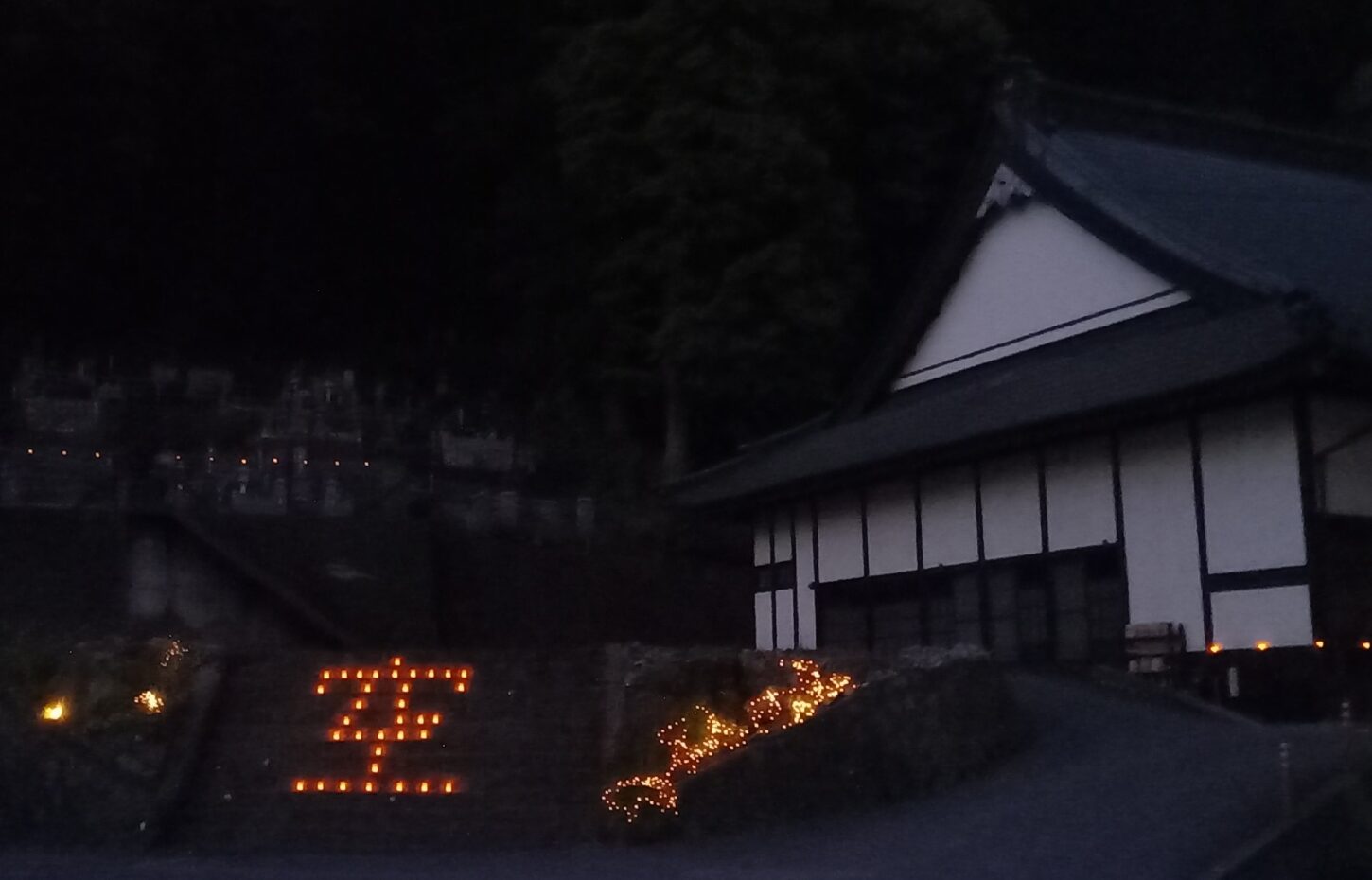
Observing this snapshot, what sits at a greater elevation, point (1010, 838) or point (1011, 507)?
point (1011, 507)

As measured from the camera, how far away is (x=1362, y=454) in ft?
52.0

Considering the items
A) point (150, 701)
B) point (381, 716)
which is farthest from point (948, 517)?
point (150, 701)

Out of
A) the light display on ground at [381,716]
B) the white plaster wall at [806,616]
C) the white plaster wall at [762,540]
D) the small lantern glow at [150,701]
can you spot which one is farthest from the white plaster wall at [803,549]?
the small lantern glow at [150,701]

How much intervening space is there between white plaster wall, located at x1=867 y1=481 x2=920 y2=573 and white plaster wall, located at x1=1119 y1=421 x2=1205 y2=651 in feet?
12.7

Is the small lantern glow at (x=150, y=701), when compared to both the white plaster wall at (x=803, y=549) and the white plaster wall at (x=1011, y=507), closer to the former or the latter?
the white plaster wall at (x=1011, y=507)

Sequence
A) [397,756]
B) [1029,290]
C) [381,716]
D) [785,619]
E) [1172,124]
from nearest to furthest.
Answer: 1. [397,756]
2. [381,716]
3. [1029,290]
4. [785,619]
5. [1172,124]

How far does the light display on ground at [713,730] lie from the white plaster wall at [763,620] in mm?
9771

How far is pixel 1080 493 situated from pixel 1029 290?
12.8ft

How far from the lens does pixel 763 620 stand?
23.4 meters

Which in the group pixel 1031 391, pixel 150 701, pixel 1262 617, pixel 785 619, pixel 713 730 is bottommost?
pixel 713 730

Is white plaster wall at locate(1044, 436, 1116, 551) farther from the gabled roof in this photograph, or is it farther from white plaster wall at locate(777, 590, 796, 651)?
white plaster wall at locate(777, 590, 796, 651)

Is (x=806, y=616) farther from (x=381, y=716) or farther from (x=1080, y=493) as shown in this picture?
(x=381, y=716)

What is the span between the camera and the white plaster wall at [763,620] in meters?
23.2

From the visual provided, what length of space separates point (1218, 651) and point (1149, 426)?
261 centimetres
